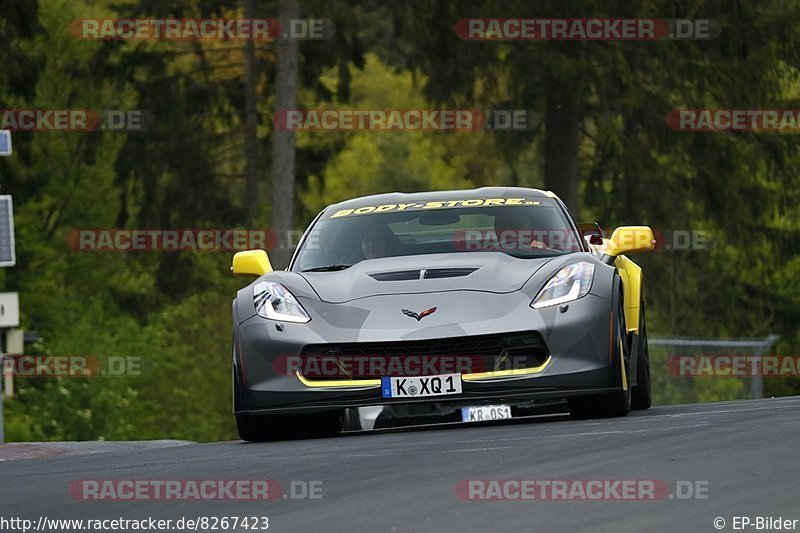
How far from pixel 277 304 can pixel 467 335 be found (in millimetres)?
1263

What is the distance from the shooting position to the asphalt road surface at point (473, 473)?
6.70 metres

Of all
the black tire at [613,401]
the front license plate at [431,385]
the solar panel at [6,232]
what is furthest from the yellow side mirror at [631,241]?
the solar panel at [6,232]

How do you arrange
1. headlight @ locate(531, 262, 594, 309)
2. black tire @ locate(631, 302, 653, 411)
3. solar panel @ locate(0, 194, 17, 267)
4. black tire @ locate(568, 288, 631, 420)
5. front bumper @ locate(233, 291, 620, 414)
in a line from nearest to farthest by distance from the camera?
front bumper @ locate(233, 291, 620, 414)
headlight @ locate(531, 262, 594, 309)
black tire @ locate(568, 288, 631, 420)
black tire @ locate(631, 302, 653, 411)
solar panel @ locate(0, 194, 17, 267)

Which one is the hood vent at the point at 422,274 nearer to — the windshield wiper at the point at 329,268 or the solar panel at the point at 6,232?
the windshield wiper at the point at 329,268

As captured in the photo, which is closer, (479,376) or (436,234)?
(479,376)

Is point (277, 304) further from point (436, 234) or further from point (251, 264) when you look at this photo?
point (436, 234)

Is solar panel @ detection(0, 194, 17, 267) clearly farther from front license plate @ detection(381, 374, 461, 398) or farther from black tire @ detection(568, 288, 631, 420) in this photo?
black tire @ detection(568, 288, 631, 420)

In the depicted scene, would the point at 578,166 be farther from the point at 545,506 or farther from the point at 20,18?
the point at 545,506

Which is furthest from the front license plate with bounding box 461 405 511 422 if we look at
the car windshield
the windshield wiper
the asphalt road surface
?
the windshield wiper

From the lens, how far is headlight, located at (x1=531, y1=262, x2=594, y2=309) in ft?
34.0

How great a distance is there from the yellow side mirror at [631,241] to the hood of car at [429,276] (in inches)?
27.2

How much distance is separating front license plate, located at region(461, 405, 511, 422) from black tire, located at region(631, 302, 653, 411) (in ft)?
5.56

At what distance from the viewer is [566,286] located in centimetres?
1048

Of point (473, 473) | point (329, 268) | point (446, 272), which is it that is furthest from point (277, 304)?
point (473, 473)
